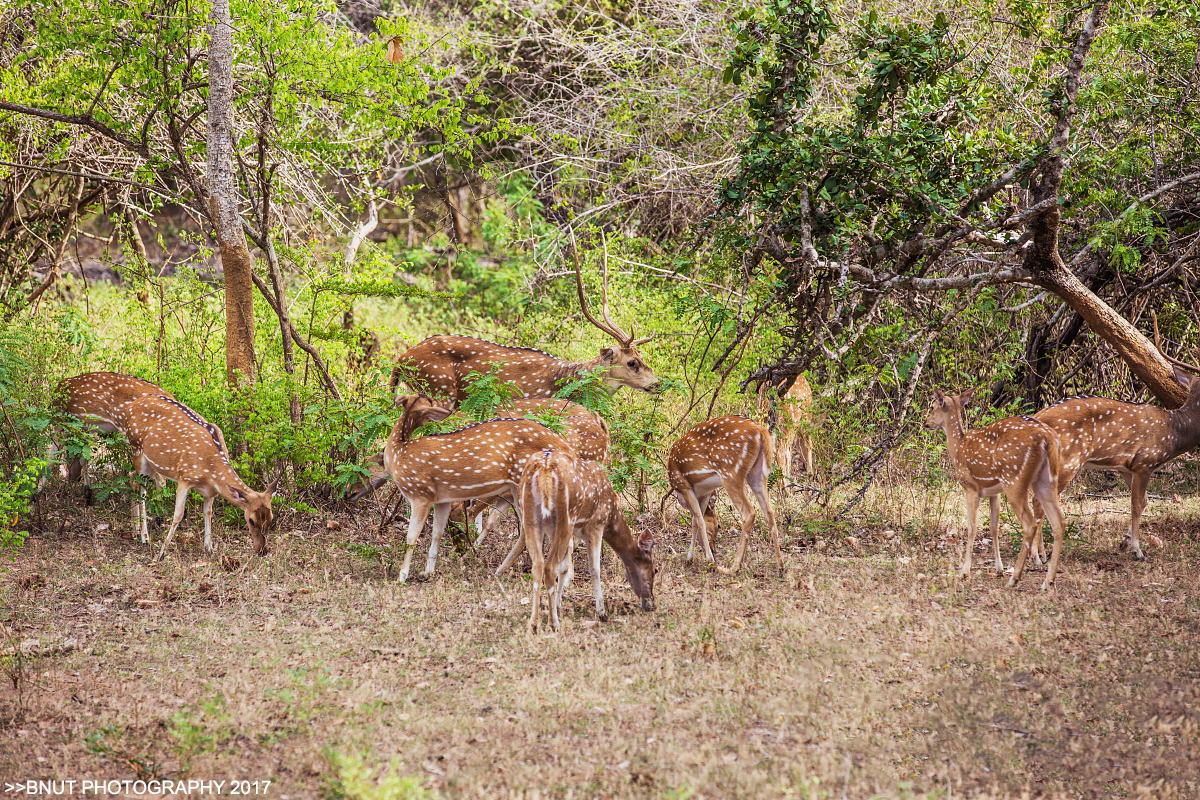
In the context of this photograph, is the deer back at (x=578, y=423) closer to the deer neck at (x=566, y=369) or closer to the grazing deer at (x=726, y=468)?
the grazing deer at (x=726, y=468)

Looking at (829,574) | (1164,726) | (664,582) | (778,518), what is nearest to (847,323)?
(778,518)

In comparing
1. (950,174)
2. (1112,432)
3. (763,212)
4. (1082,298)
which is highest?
(950,174)

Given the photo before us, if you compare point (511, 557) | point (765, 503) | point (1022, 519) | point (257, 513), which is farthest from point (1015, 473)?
point (257, 513)

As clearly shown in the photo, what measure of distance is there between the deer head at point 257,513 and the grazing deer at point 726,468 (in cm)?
323

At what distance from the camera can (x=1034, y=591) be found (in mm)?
7191

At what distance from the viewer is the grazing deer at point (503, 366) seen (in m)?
9.51

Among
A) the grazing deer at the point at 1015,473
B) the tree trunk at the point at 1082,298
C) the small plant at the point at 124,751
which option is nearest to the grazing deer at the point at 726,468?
the grazing deer at the point at 1015,473

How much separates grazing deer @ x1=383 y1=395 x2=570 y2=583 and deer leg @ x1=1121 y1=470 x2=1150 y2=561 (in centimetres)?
447

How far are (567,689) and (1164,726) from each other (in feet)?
9.57

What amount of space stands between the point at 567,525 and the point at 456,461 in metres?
1.33

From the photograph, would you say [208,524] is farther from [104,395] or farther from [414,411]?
[414,411]

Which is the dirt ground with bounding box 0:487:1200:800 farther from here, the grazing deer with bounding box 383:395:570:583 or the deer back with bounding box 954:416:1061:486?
the deer back with bounding box 954:416:1061:486

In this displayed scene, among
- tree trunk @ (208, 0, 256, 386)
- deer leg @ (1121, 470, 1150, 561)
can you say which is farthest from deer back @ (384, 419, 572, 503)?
deer leg @ (1121, 470, 1150, 561)

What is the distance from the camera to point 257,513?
8180 mm
